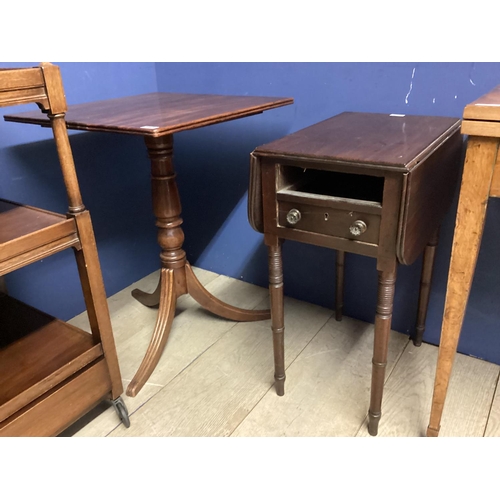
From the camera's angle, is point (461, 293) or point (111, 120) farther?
point (111, 120)

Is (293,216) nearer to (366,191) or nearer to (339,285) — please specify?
(366,191)

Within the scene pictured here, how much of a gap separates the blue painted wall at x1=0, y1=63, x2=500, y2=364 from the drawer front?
1.78ft

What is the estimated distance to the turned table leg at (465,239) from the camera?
2.86 ft

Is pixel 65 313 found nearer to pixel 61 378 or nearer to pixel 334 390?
pixel 61 378

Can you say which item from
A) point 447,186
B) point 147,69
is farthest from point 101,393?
point 147,69

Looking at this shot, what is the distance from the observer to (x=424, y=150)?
3.21 feet

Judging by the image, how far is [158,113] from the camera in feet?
4.01

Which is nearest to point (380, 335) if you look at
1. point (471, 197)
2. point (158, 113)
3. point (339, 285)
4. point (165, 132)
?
point (471, 197)

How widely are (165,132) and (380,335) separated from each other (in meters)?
0.68

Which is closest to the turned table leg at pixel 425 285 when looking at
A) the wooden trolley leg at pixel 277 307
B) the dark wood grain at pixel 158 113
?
the wooden trolley leg at pixel 277 307

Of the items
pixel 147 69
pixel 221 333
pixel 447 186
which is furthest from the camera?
pixel 147 69

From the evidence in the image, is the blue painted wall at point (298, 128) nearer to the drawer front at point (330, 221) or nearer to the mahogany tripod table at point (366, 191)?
the mahogany tripod table at point (366, 191)

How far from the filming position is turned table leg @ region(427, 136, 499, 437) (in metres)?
0.87

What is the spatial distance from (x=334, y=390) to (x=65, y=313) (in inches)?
41.1
